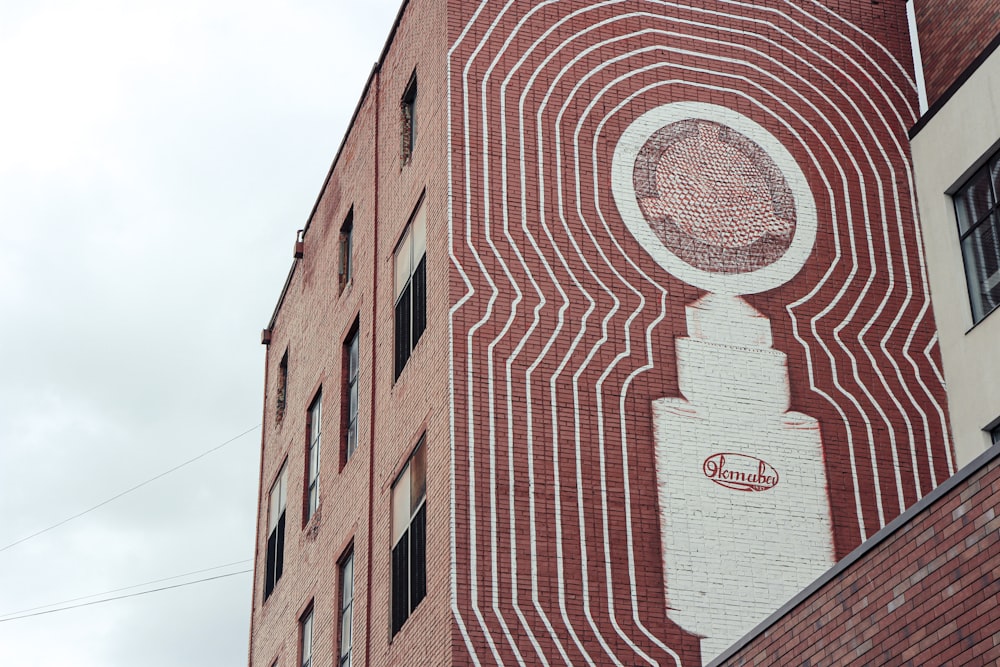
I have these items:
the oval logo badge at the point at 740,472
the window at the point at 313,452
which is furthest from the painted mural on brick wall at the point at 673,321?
the window at the point at 313,452

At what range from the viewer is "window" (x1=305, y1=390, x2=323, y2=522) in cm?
3416

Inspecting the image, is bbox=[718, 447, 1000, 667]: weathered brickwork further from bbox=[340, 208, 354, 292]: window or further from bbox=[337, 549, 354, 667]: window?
Answer: bbox=[340, 208, 354, 292]: window

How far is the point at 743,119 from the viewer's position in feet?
95.9

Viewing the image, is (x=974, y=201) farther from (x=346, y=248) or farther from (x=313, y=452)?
(x=313, y=452)

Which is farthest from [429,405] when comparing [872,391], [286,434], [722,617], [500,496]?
[286,434]

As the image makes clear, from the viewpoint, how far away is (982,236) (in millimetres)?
26984

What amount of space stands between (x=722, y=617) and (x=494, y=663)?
145 inches

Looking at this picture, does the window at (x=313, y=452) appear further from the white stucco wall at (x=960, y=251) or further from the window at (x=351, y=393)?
the white stucco wall at (x=960, y=251)

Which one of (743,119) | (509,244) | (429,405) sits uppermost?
(743,119)

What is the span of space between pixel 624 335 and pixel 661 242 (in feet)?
6.67

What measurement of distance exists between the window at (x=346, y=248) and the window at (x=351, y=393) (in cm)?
173

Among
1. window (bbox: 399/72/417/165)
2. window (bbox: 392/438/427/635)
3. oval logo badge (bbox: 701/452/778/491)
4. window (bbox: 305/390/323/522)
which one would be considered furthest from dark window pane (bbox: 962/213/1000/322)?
window (bbox: 305/390/323/522)

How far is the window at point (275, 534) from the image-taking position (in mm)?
36344

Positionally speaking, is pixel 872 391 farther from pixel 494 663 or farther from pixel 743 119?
pixel 494 663
